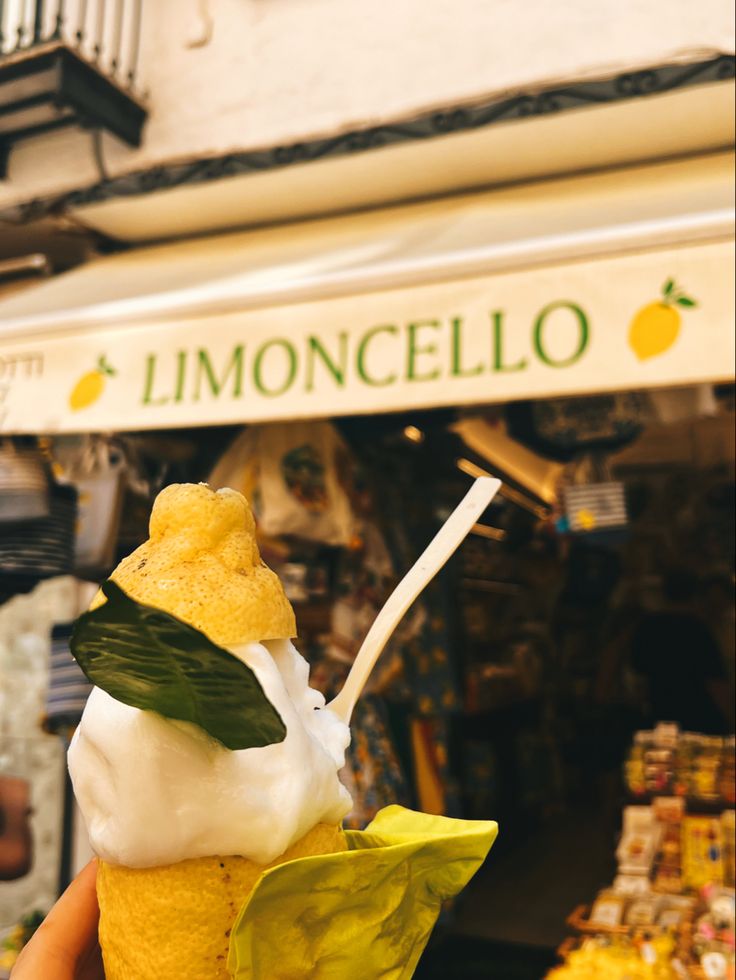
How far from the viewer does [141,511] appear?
3588 mm

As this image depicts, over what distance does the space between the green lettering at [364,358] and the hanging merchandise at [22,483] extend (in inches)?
60.4

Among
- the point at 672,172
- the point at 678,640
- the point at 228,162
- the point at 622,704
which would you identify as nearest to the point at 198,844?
the point at 672,172

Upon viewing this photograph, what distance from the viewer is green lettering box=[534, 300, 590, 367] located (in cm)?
235

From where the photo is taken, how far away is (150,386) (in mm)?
2822

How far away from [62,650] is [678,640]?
3.61 meters

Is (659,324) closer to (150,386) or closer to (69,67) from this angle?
(150,386)

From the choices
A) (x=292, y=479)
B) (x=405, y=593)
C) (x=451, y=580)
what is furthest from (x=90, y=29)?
(x=405, y=593)

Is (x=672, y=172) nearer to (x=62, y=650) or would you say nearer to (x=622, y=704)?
(x=62, y=650)

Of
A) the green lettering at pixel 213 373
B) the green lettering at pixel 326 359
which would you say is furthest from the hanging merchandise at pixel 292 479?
the green lettering at pixel 326 359

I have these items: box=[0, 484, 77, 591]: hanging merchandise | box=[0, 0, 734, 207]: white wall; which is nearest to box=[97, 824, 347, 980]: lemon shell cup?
box=[0, 484, 77, 591]: hanging merchandise

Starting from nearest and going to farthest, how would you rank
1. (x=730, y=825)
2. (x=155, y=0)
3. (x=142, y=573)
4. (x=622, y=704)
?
(x=142, y=573) < (x=730, y=825) < (x=155, y=0) < (x=622, y=704)

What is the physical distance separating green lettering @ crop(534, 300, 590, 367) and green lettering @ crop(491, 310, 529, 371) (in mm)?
55

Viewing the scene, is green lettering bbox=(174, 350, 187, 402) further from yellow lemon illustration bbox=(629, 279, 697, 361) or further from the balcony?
the balcony

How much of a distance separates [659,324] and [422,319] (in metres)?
0.67
